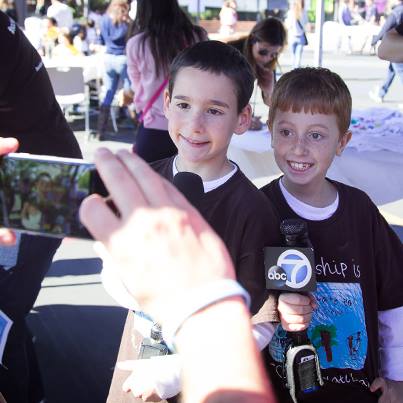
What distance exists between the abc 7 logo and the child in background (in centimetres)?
24

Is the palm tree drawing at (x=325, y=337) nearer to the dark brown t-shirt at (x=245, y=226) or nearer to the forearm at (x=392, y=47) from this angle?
the dark brown t-shirt at (x=245, y=226)

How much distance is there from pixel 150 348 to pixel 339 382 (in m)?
0.46

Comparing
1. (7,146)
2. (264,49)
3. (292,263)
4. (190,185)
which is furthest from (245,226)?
(264,49)

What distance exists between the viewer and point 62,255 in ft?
13.6

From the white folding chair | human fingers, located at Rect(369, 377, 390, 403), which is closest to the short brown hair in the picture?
human fingers, located at Rect(369, 377, 390, 403)

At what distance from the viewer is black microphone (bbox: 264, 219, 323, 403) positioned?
118 centimetres

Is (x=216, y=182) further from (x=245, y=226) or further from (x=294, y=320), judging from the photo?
(x=294, y=320)

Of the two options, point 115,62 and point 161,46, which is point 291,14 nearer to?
point 115,62

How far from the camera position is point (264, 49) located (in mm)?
4074

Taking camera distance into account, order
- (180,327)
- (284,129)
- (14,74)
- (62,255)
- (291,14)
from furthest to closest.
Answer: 1. (291,14)
2. (62,255)
3. (14,74)
4. (284,129)
5. (180,327)

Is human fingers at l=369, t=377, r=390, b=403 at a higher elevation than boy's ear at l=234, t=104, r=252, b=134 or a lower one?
lower

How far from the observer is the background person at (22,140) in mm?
1840

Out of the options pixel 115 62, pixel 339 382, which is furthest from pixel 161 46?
pixel 115 62

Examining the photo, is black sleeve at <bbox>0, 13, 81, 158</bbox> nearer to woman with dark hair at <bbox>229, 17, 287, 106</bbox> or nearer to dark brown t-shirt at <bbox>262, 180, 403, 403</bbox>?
dark brown t-shirt at <bbox>262, 180, 403, 403</bbox>
